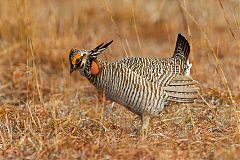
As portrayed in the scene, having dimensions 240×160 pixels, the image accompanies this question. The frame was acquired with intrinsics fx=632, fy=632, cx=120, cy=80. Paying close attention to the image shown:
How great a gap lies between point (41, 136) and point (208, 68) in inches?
134

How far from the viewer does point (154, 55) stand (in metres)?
8.20

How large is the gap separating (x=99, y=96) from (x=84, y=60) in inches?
55.5

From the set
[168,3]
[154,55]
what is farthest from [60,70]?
[168,3]

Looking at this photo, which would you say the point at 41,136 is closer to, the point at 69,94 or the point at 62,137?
the point at 62,137

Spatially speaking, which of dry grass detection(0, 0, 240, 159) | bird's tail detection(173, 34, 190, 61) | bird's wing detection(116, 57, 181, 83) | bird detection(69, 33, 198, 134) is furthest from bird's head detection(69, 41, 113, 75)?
bird's tail detection(173, 34, 190, 61)

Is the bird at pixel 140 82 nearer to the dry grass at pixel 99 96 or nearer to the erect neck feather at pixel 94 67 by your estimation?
the erect neck feather at pixel 94 67

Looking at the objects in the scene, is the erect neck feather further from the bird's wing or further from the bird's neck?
the bird's wing

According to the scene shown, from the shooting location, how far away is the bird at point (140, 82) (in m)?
4.61

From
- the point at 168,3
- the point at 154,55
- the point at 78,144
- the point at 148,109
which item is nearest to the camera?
the point at 78,144

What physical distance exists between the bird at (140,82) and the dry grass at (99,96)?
19 centimetres

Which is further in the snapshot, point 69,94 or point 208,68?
point 208,68

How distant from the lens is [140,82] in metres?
4.60

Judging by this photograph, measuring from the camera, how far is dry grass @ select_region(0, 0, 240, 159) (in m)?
4.14

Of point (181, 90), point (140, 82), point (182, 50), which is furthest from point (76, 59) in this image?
point (182, 50)
